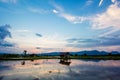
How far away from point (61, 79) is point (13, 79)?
9.12 metres

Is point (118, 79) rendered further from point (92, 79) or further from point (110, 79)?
point (92, 79)

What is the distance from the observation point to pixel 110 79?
35.1m

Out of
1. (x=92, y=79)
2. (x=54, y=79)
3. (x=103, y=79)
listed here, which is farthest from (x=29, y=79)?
(x=103, y=79)

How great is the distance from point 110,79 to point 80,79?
5622 millimetres

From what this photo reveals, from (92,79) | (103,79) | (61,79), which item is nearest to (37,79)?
(61,79)

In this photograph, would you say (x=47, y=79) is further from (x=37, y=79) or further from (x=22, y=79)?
(x=22, y=79)

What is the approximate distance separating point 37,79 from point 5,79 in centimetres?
629

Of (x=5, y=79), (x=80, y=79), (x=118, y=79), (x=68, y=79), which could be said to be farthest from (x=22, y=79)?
(x=118, y=79)

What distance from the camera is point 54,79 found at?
34.9m

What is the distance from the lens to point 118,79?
115 ft

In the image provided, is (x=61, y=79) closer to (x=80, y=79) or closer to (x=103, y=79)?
(x=80, y=79)

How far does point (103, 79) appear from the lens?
3512 centimetres

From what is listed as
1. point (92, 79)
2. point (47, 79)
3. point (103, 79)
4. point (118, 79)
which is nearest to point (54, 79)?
point (47, 79)

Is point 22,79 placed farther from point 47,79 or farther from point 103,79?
point 103,79
